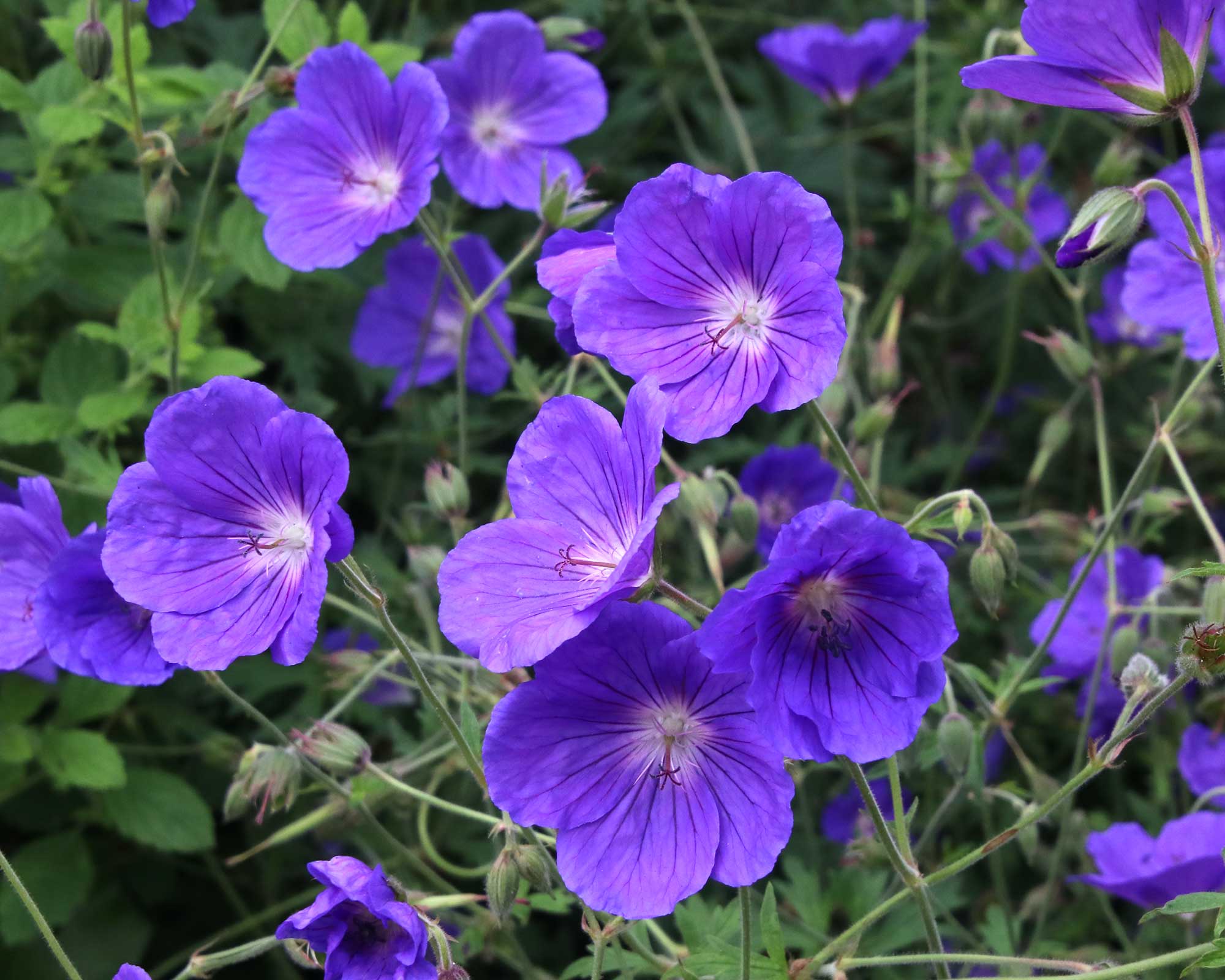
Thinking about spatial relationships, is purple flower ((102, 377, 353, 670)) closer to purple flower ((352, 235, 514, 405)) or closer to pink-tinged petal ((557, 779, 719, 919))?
pink-tinged petal ((557, 779, 719, 919))

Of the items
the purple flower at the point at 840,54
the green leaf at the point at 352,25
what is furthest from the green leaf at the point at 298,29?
the purple flower at the point at 840,54

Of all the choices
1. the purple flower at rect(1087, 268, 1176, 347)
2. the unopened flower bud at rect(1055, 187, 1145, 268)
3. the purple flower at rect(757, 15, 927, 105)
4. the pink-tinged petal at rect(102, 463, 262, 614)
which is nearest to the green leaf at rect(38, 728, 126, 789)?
the pink-tinged petal at rect(102, 463, 262, 614)

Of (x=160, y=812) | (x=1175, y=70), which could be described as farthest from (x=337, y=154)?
(x=1175, y=70)

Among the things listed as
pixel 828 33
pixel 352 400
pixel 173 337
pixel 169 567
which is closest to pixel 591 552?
pixel 169 567

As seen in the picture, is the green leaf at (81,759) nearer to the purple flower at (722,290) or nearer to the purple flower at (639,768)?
the purple flower at (639,768)

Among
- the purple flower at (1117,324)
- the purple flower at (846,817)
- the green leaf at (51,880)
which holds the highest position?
the purple flower at (1117,324)

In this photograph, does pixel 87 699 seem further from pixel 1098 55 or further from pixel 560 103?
pixel 1098 55

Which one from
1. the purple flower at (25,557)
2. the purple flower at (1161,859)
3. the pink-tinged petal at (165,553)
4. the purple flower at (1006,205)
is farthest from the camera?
the purple flower at (1006,205)

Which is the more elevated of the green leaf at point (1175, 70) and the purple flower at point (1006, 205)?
the green leaf at point (1175, 70)
